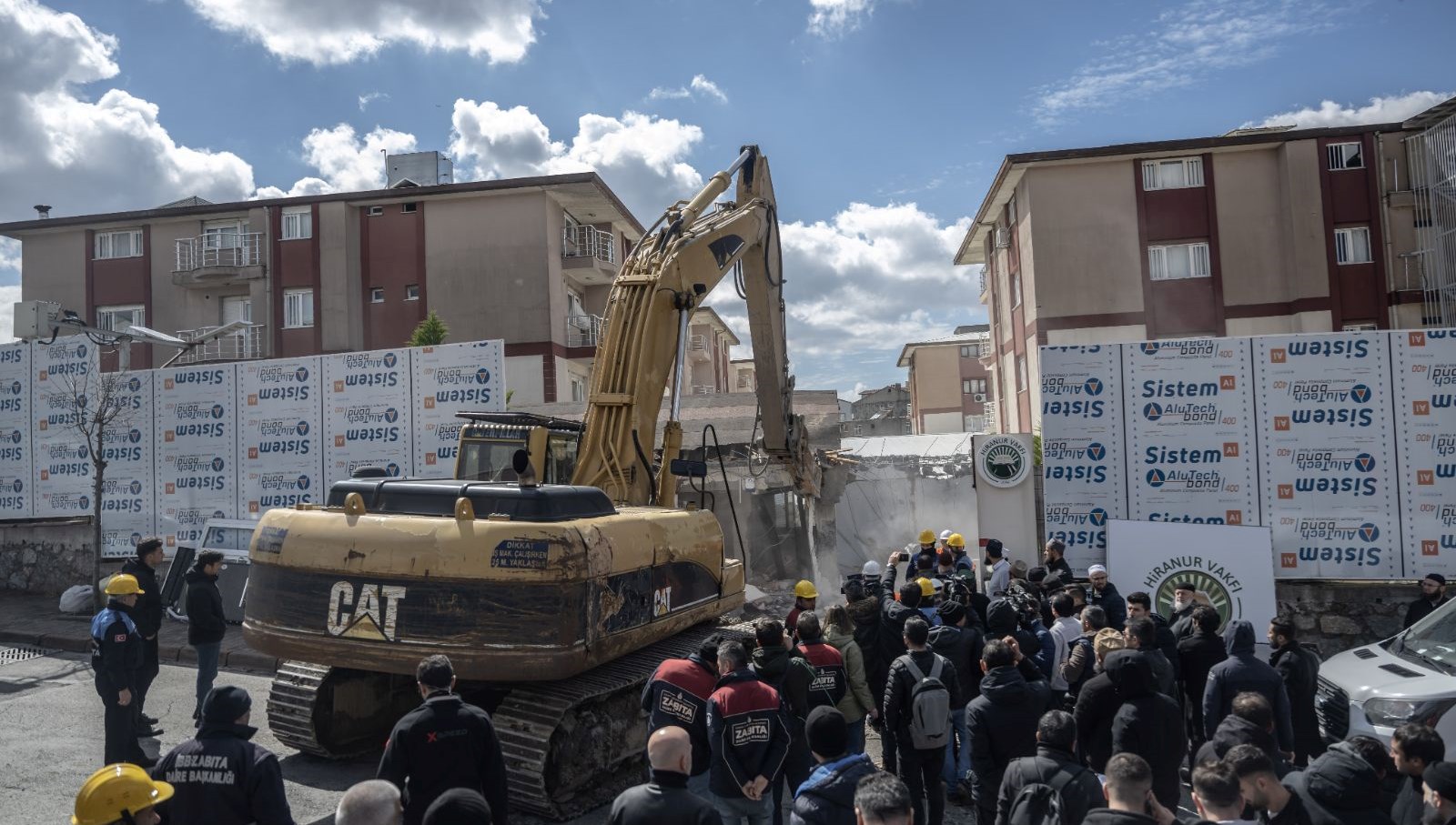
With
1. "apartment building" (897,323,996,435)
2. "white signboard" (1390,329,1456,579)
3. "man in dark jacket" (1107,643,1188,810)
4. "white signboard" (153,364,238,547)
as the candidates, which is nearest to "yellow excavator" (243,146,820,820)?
"man in dark jacket" (1107,643,1188,810)

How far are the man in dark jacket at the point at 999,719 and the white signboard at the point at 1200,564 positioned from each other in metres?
7.31

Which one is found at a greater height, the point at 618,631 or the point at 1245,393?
the point at 1245,393

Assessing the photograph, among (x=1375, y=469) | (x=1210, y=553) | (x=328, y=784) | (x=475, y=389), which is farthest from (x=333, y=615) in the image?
(x=1375, y=469)

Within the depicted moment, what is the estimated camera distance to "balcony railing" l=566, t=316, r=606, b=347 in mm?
32625

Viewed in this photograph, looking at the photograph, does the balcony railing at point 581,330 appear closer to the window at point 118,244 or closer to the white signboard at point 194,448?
the window at point 118,244

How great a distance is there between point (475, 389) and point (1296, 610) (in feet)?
38.7

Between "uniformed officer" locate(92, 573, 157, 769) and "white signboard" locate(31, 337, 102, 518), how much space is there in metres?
10.7

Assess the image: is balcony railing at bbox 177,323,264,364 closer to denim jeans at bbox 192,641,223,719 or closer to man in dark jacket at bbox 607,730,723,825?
denim jeans at bbox 192,641,223,719

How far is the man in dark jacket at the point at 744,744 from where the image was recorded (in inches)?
208

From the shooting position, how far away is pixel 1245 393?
12.6 meters

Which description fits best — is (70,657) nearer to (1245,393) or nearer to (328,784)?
(328,784)

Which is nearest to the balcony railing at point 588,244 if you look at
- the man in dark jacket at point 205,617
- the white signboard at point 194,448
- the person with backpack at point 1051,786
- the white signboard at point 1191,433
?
the white signboard at point 194,448

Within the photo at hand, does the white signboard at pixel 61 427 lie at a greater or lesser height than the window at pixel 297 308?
lesser

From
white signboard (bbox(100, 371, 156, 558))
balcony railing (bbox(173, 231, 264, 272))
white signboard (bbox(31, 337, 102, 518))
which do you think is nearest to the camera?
white signboard (bbox(100, 371, 156, 558))
